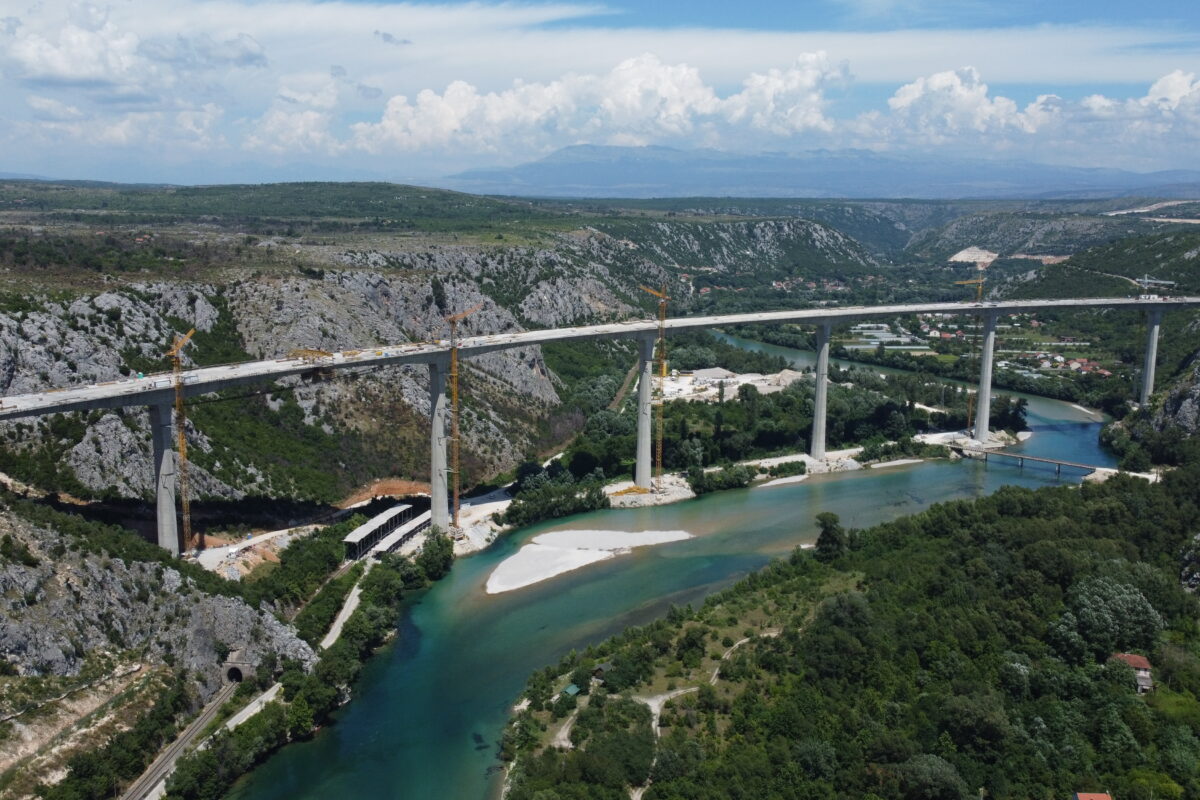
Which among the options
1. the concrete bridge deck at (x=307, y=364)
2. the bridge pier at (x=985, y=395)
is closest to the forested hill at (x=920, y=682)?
the concrete bridge deck at (x=307, y=364)

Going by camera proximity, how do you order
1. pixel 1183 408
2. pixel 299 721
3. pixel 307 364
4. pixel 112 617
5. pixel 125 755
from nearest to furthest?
pixel 125 755
pixel 299 721
pixel 112 617
pixel 307 364
pixel 1183 408

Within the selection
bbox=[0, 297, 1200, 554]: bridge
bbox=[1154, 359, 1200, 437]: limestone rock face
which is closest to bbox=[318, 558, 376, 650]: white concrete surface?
bbox=[0, 297, 1200, 554]: bridge

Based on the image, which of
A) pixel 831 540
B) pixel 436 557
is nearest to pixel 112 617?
pixel 436 557

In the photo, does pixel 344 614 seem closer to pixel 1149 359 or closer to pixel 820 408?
pixel 820 408

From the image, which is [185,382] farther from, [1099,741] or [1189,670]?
[1189,670]

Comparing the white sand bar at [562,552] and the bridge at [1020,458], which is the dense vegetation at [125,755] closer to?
the white sand bar at [562,552]

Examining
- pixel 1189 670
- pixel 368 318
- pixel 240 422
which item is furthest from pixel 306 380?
pixel 1189 670
